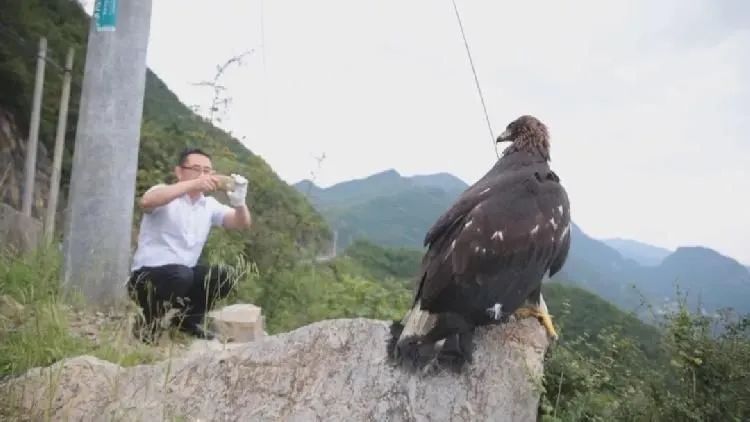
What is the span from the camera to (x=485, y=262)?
9.16ft

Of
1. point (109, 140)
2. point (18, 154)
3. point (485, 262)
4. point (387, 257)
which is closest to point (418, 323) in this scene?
point (485, 262)

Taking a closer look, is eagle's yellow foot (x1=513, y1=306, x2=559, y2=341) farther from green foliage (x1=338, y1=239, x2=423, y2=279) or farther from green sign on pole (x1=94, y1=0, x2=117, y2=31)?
green foliage (x1=338, y1=239, x2=423, y2=279)

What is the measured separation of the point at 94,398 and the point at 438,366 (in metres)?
1.35

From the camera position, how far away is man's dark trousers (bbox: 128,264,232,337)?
12.4 feet

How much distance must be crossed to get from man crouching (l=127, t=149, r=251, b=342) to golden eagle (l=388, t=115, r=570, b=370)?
1.40 m

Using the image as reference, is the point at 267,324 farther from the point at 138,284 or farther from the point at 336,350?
the point at 336,350

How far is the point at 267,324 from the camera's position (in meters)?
5.25

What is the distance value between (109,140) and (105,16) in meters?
0.79

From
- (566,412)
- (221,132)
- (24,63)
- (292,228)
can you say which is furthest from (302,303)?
(24,63)

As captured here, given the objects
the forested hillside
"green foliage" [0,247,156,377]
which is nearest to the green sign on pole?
"green foliage" [0,247,156,377]

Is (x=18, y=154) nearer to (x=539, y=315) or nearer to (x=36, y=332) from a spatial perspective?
(x=36, y=332)

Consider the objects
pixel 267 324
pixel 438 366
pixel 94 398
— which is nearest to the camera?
pixel 94 398

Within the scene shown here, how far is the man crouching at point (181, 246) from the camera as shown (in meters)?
3.81

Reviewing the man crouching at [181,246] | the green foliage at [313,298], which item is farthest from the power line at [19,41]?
the man crouching at [181,246]
